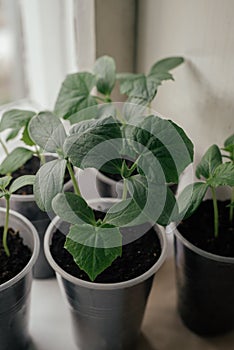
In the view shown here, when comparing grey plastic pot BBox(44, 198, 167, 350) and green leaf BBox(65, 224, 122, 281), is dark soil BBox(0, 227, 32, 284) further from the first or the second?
green leaf BBox(65, 224, 122, 281)

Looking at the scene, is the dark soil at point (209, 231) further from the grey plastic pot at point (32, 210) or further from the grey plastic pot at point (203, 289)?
the grey plastic pot at point (32, 210)

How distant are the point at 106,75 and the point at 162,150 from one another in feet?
0.89

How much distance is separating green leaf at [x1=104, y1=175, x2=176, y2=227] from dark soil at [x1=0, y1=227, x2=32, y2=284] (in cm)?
17

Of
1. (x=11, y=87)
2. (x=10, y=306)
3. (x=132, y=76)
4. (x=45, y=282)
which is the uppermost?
(x=132, y=76)

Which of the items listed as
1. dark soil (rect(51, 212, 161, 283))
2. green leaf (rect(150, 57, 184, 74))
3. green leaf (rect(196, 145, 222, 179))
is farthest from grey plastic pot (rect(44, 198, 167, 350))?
green leaf (rect(150, 57, 184, 74))

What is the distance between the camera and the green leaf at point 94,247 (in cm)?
49

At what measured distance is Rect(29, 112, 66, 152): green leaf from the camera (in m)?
0.55

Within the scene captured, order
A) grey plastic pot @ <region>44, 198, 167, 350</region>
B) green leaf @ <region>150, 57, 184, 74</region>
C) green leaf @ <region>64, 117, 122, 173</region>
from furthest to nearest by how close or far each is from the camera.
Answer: green leaf @ <region>150, 57, 184, 74</region>
grey plastic pot @ <region>44, 198, 167, 350</region>
green leaf @ <region>64, 117, 122, 173</region>

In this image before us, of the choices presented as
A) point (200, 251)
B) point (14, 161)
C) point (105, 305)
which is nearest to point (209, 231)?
point (200, 251)

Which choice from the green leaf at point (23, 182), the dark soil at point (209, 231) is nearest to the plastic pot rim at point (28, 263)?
the green leaf at point (23, 182)

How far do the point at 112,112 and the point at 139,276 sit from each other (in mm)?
235

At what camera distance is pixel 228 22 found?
2.04 ft

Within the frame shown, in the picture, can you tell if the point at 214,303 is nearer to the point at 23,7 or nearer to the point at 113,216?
the point at 113,216

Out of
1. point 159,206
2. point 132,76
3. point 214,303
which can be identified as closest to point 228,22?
point 132,76
